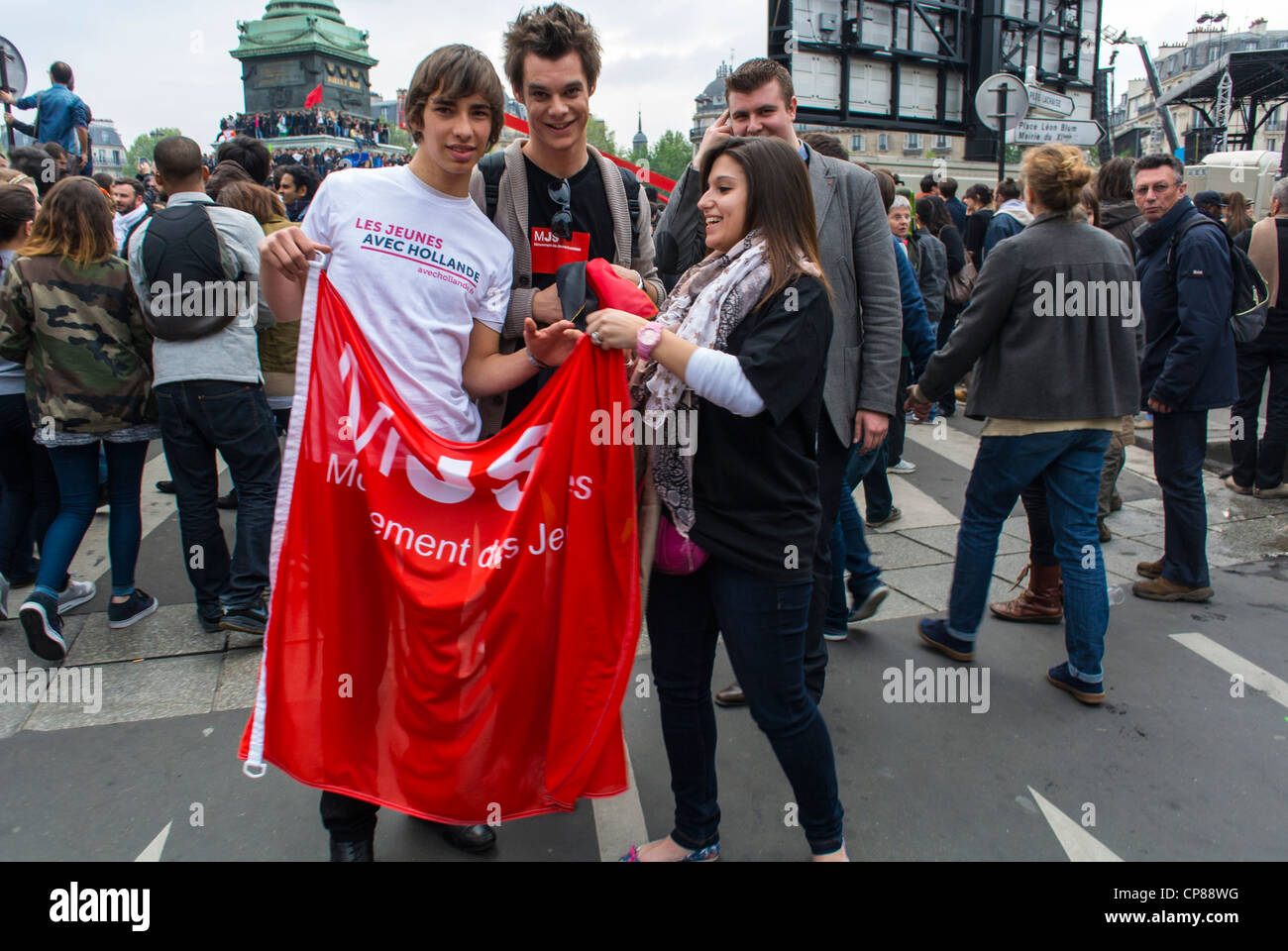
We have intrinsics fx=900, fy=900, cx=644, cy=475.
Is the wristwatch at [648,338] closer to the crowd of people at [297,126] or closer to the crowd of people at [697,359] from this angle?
the crowd of people at [697,359]

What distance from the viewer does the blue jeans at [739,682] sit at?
2309mm

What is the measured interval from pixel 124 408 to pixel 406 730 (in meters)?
2.55

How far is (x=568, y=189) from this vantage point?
108 inches

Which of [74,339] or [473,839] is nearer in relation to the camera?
[473,839]

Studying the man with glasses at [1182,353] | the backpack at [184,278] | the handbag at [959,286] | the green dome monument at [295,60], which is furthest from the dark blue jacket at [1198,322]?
the green dome monument at [295,60]

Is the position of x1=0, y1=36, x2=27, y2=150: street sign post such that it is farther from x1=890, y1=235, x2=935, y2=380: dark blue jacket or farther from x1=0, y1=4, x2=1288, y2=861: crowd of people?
x1=890, y1=235, x2=935, y2=380: dark blue jacket

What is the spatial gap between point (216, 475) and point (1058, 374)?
3644 mm

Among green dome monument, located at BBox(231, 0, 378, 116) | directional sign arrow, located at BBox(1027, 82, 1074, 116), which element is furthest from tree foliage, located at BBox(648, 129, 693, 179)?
directional sign arrow, located at BBox(1027, 82, 1074, 116)

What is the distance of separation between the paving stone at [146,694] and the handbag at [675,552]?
2216mm

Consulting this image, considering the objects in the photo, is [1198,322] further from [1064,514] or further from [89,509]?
[89,509]

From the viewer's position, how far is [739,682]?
95.8 inches

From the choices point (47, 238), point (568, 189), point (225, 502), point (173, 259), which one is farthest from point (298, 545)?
point (225, 502)

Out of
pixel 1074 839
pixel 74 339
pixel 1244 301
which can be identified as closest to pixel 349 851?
pixel 1074 839
